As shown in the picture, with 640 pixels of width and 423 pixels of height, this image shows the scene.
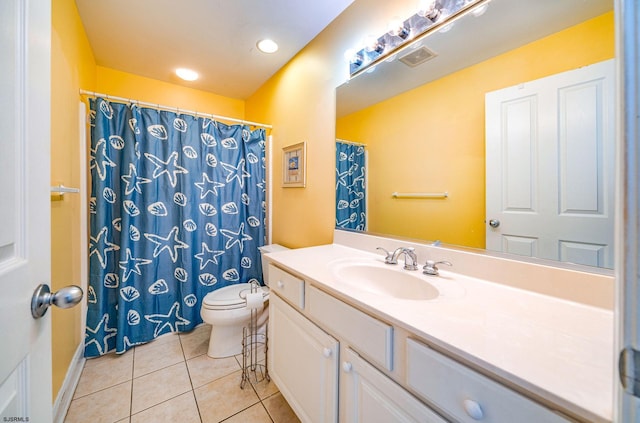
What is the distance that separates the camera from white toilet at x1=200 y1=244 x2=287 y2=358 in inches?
63.6

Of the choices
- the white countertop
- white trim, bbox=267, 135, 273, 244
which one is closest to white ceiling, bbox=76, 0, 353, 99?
white trim, bbox=267, 135, 273, 244

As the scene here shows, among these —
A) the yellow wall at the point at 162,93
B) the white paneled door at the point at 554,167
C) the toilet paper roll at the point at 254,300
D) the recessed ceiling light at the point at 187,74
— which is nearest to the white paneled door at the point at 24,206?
the toilet paper roll at the point at 254,300

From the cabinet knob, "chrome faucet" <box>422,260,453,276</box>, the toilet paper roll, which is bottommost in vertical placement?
the toilet paper roll

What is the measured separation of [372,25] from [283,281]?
58.2 inches

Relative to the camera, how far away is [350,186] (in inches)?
61.0

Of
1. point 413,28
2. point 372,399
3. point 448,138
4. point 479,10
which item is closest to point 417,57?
point 413,28

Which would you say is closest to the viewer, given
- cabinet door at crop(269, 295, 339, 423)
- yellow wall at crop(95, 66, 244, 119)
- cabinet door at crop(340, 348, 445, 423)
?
cabinet door at crop(340, 348, 445, 423)

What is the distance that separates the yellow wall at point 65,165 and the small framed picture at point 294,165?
4.41 ft

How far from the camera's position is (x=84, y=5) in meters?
1.49

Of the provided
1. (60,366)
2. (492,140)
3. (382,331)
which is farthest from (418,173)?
(60,366)

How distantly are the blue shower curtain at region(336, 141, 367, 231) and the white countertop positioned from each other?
2.19 ft

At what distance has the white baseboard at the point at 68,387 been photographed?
117 centimetres

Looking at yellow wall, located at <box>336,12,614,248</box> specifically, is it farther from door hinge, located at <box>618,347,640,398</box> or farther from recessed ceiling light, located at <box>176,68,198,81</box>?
recessed ceiling light, located at <box>176,68,198,81</box>

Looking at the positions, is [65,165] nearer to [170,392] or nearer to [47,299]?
[47,299]
